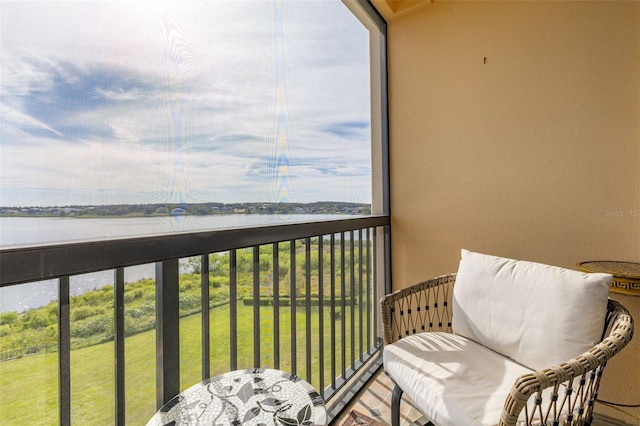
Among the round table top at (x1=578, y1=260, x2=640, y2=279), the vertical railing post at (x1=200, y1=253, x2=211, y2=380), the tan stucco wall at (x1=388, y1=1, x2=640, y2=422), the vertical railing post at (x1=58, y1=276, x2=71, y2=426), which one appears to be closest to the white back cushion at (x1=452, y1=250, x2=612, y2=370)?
the round table top at (x1=578, y1=260, x2=640, y2=279)

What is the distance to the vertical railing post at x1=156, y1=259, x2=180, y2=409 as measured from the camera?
1.05 m

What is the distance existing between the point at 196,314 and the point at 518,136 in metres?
2.22

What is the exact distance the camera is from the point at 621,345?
112 cm

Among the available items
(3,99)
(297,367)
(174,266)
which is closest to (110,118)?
(3,99)

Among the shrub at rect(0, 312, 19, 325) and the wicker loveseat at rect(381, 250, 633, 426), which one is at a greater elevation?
the shrub at rect(0, 312, 19, 325)

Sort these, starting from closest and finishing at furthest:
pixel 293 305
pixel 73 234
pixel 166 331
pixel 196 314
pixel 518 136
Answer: pixel 73 234, pixel 166 331, pixel 196 314, pixel 293 305, pixel 518 136

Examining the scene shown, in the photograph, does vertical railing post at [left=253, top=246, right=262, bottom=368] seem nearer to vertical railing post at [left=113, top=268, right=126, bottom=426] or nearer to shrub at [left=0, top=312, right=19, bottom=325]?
vertical railing post at [left=113, top=268, right=126, bottom=426]

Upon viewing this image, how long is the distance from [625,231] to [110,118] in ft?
8.40

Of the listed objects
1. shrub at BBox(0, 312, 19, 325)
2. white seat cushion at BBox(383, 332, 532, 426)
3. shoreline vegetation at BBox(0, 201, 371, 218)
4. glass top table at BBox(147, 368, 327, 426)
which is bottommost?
white seat cushion at BBox(383, 332, 532, 426)

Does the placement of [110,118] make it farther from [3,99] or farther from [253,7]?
[253,7]

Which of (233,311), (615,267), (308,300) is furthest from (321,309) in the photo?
(615,267)

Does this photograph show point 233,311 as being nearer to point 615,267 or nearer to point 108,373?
point 108,373

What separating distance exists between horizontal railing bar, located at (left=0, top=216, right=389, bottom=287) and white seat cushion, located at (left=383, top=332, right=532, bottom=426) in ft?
2.84

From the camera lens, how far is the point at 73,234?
844 millimetres
